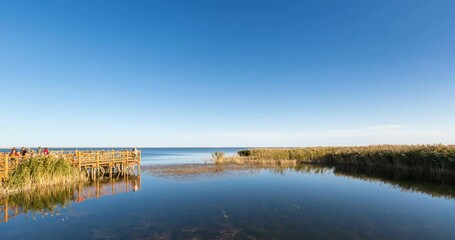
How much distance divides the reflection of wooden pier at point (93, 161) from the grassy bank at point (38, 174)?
659 mm

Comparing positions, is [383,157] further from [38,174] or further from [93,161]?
[38,174]

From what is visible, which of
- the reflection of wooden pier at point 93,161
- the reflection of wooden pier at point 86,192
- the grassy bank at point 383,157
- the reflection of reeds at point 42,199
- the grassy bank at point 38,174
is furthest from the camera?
the grassy bank at point 383,157

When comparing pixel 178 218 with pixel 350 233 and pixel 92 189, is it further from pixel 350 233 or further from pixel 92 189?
pixel 92 189

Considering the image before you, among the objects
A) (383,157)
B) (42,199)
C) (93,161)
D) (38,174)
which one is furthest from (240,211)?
(383,157)

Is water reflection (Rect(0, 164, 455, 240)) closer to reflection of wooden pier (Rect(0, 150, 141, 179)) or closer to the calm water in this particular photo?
the calm water

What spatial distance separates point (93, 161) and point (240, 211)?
75.1 ft

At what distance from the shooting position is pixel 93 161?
3109 cm

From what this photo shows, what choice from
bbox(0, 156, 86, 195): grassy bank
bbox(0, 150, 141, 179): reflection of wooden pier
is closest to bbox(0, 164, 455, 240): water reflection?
bbox(0, 156, 86, 195): grassy bank

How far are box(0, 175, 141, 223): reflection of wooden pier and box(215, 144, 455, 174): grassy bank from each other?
1009 inches

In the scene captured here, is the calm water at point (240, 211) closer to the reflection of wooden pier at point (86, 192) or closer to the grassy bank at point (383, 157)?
the reflection of wooden pier at point (86, 192)

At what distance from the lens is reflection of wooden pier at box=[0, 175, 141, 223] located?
16.3 m

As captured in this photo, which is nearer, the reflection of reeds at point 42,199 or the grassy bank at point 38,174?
the reflection of reeds at point 42,199

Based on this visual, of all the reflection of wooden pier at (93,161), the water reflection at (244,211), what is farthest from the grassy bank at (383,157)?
the reflection of wooden pier at (93,161)

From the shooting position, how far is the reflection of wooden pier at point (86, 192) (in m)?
16.3
